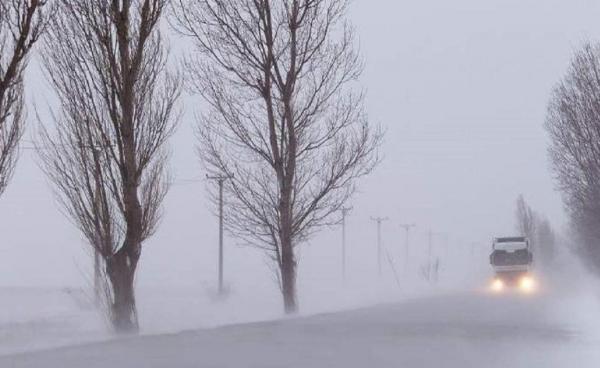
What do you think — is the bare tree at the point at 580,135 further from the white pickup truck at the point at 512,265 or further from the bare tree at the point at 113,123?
the bare tree at the point at 113,123

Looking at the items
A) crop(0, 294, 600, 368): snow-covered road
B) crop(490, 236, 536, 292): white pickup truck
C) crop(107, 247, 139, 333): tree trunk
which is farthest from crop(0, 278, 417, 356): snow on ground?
crop(490, 236, 536, 292): white pickup truck

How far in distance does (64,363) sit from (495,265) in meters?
52.0

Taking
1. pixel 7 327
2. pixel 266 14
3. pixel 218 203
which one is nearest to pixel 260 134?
pixel 266 14

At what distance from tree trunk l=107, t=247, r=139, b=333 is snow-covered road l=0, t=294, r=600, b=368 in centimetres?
378

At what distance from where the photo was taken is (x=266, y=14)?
2431 centimetres

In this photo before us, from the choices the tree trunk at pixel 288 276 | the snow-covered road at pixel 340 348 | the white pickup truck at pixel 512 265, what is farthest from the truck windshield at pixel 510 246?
the snow-covered road at pixel 340 348

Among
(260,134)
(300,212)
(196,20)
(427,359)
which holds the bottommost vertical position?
(427,359)

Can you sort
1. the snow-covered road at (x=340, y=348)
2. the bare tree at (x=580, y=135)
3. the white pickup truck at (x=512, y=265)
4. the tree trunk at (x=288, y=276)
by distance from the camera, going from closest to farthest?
the snow-covered road at (x=340, y=348), the tree trunk at (x=288, y=276), the bare tree at (x=580, y=135), the white pickup truck at (x=512, y=265)

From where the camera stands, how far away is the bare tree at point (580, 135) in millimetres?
43250

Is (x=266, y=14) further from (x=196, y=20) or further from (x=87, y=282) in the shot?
(x=87, y=282)

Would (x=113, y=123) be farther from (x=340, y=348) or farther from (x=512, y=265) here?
(x=512, y=265)

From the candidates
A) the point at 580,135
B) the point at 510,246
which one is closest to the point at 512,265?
the point at 510,246

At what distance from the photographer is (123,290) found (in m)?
18.9

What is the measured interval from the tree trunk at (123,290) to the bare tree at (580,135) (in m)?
29.2
